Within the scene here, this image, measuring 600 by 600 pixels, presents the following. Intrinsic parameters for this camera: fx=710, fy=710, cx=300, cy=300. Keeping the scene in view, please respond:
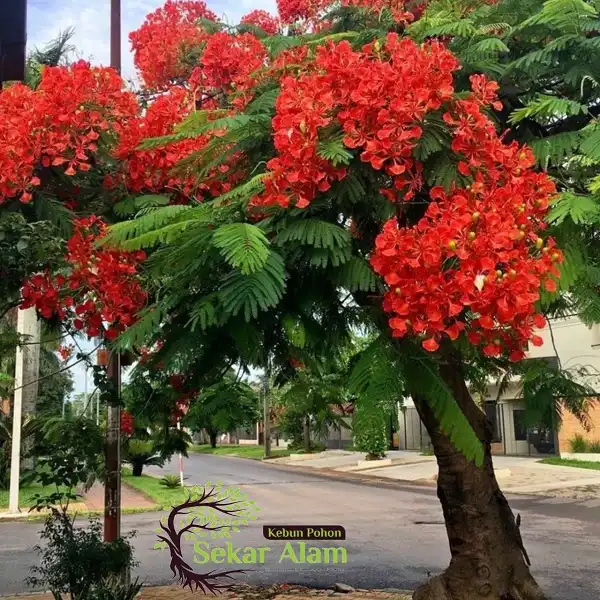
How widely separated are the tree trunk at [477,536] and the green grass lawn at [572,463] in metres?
17.1

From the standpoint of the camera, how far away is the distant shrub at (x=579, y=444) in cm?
2266

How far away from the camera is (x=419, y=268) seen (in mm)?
2541

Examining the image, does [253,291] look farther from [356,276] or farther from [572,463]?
[572,463]

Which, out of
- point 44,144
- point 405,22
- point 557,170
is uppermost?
point 405,22

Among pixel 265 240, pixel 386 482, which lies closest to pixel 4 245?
pixel 265 240

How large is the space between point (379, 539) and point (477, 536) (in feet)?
19.6

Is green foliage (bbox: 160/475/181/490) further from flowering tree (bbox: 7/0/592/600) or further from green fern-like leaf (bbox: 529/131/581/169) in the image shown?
green fern-like leaf (bbox: 529/131/581/169)

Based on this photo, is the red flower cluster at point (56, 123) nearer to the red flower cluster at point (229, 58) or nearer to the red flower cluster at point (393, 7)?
the red flower cluster at point (229, 58)

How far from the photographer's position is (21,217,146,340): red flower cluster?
3.76m

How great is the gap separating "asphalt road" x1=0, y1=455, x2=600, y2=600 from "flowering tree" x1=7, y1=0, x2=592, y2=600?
485 centimetres

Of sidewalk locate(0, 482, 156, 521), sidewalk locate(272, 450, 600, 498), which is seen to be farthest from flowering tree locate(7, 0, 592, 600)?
sidewalk locate(272, 450, 600, 498)

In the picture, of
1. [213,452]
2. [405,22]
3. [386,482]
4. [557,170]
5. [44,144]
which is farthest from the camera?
[213,452]

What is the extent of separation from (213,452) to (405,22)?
147 feet

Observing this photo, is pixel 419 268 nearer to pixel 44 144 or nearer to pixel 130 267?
pixel 130 267
